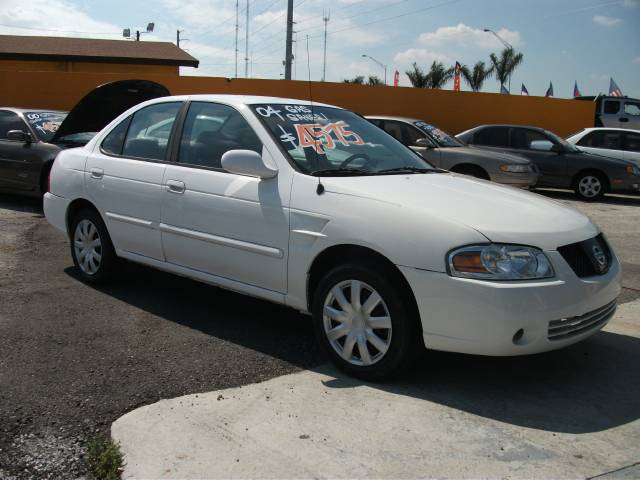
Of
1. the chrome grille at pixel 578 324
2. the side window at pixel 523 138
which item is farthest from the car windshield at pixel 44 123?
the side window at pixel 523 138

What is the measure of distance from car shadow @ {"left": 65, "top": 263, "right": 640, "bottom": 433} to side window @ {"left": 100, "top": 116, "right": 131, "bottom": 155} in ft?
3.91

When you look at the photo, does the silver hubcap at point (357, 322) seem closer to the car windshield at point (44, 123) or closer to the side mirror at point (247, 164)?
the side mirror at point (247, 164)

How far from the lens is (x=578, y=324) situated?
11.6 feet

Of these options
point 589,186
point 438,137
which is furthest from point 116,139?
point 589,186

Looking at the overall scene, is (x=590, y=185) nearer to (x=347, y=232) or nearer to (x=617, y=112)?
(x=617, y=112)

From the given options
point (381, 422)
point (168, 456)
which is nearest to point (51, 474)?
point (168, 456)

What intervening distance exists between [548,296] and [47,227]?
654cm

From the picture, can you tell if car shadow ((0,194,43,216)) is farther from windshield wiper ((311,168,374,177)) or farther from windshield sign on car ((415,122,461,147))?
windshield sign on car ((415,122,461,147))

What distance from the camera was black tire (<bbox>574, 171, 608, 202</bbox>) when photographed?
1318cm

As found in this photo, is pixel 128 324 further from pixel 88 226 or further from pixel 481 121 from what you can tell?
pixel 481 121

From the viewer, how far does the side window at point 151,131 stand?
16.1ft

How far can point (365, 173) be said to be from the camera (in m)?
4.16

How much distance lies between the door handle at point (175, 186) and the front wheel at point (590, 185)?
35.2 feet

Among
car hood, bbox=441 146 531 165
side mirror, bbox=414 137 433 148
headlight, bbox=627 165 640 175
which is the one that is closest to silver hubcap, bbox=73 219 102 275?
side mirror, bbox=414 137 433 148
